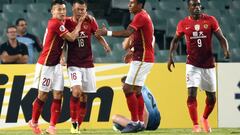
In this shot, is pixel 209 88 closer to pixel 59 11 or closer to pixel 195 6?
pixel 195 6

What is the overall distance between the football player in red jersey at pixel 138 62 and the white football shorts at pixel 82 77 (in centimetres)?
52

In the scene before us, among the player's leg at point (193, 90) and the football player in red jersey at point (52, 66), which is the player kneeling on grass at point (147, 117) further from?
the football player in red jersey at point (52, 66)

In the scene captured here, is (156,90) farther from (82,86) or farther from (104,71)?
(82,86)

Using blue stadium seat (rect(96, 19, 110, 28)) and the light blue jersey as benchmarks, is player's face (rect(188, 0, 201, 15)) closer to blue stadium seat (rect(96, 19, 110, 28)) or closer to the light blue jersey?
the light blue jersey

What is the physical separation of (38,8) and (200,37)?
710 centimetres

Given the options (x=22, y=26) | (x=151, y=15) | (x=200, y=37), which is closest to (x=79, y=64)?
(x=200, y=37)

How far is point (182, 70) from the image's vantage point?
1462cm

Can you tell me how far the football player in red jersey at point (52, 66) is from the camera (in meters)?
11.9

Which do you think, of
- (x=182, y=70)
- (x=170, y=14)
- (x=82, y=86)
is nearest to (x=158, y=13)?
(x=170, y=14)

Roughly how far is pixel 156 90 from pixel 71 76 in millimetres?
2947

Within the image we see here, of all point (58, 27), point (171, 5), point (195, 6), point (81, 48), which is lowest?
point (81, 48)

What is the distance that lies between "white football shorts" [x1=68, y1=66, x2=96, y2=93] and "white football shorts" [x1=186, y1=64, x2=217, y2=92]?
1563 millimetres

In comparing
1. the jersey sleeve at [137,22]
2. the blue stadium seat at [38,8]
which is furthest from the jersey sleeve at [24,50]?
the jersey sleeve at [137,22]

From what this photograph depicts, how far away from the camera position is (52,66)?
12.1 m
